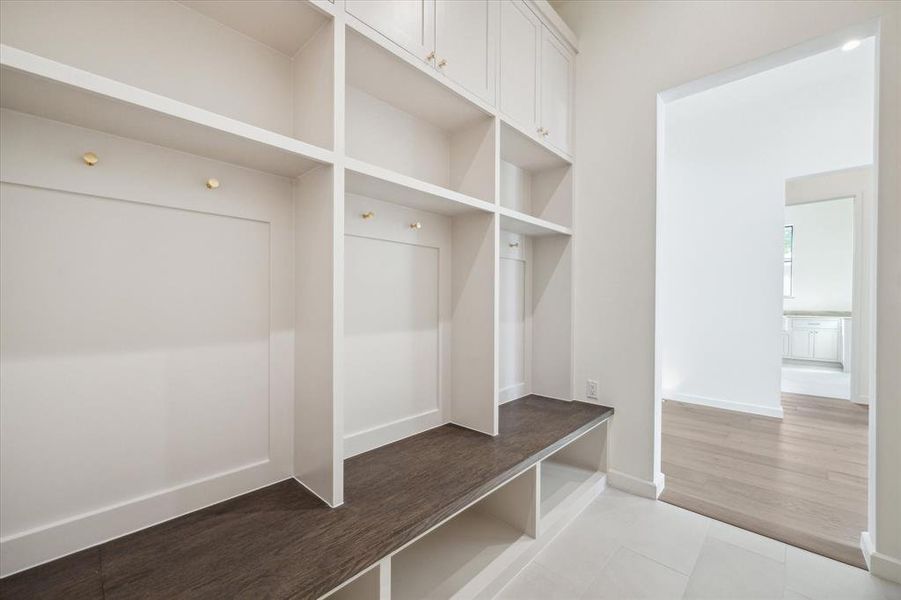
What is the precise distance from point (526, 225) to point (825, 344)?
7107 millimetres

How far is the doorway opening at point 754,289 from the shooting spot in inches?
90.5

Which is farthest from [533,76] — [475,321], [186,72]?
[186,72]

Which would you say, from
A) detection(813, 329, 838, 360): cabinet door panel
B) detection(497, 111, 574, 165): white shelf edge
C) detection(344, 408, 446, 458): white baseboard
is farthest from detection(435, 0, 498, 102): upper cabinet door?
detection(813, 329, 838, 360): cabinet door panel

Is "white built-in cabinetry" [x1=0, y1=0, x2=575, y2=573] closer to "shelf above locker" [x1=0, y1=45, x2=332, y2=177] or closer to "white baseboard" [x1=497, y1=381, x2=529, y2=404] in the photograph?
"shelf above locker" [x1=0, y1=45, x2=332, y2=177]

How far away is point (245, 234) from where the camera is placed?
4.16 ft

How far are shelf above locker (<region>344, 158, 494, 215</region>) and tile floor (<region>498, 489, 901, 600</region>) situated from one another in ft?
5.20

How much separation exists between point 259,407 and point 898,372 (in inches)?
98.7

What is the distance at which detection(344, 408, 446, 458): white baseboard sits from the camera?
1.55 m

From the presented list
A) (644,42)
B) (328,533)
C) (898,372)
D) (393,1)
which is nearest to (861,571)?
(898,372)

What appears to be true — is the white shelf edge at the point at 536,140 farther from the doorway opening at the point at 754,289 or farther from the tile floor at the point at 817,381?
the tile floor at the point at 817,381

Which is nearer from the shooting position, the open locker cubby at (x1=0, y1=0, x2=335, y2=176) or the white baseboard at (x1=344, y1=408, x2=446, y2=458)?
the open locker cubby at (x1=0, y1=0, x2=335, y2=176)

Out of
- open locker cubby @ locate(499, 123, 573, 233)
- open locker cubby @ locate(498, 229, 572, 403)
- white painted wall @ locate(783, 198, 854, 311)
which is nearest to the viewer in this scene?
open locker cubby @ locate(499, 123, 573, 233)

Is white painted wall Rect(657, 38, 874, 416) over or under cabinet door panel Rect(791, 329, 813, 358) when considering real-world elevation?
over

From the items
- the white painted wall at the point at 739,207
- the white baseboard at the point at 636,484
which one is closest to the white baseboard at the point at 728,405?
the white painted wall at the point at 739,207
